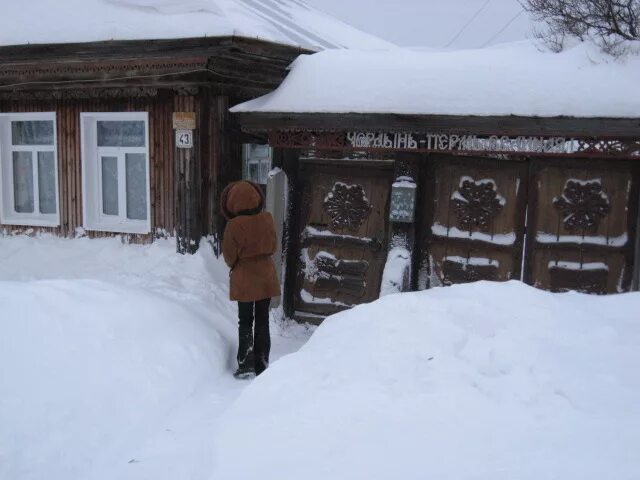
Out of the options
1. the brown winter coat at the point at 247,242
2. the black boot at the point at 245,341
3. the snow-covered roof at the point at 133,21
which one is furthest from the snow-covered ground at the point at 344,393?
the snow-covered roof at the point at 133,21

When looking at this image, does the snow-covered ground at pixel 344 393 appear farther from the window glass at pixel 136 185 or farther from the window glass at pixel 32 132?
the window glass at pixel 32 132

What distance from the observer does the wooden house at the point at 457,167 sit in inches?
225

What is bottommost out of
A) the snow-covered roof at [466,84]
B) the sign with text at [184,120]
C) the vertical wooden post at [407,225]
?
the vertical wooden post at [407,225]

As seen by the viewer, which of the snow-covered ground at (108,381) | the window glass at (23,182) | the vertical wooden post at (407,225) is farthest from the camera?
the window glass at (23,182)

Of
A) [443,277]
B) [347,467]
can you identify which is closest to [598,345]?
[347,467]

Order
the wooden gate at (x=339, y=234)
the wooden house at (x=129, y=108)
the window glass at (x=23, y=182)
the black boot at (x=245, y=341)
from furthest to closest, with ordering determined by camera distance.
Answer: the window glass at (x=23, y=182), the wooden gate at (x=339, y=234), the wooden house at (x=129, y=108), the black boot at (x=245, y=341)

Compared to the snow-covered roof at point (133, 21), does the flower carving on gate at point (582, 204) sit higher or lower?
→ lower

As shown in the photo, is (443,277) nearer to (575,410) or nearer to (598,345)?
(598,345)

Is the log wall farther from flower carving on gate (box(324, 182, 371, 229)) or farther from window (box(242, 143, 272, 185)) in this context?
flower carving on gate (box(324, 182, 371, 229))

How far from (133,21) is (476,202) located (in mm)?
4594

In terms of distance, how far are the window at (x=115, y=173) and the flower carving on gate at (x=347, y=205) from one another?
2.51 meters

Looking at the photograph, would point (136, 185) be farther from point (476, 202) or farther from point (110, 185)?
point (476, 202)

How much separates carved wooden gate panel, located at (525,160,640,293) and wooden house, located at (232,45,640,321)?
1 cm

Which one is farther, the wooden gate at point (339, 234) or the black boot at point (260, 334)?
the wooden gate at point (339, 234)
